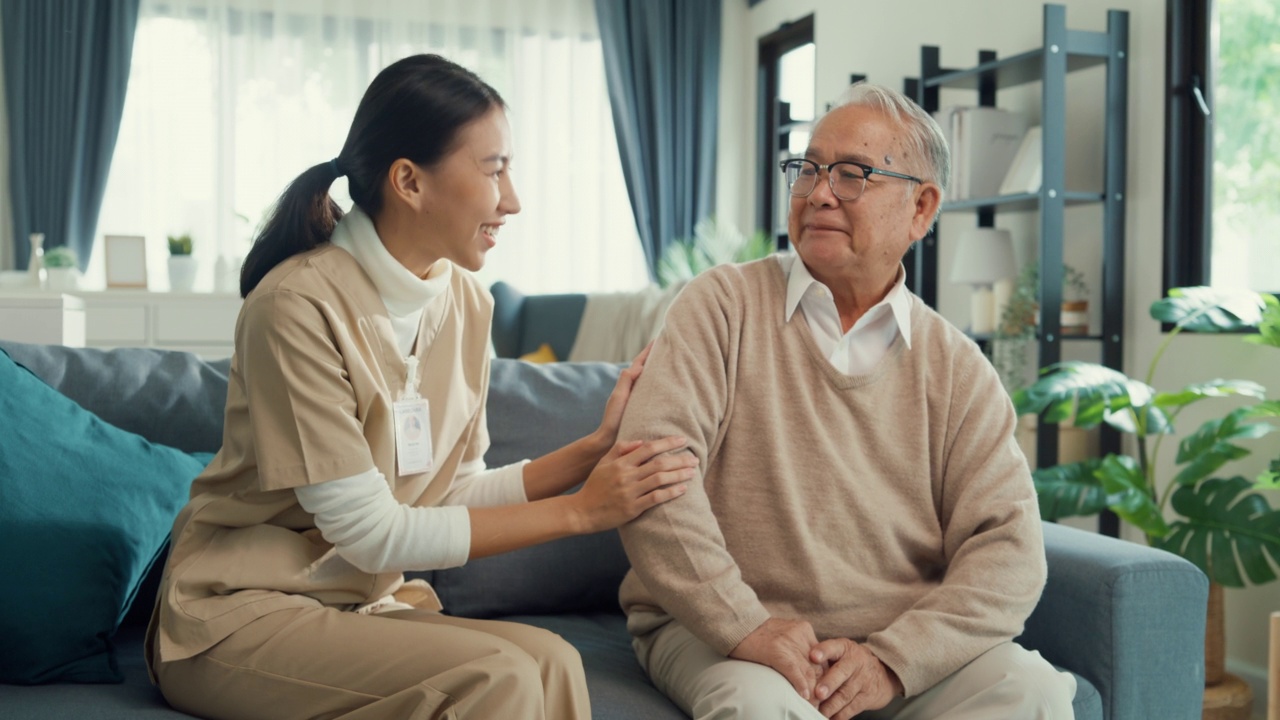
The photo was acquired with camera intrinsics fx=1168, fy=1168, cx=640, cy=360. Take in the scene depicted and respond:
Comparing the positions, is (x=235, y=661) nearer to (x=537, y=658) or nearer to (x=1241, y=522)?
(x=537, y=658)

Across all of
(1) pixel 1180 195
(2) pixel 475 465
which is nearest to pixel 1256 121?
(1) pixel 1180 195

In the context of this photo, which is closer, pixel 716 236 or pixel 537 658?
pixel 537 658

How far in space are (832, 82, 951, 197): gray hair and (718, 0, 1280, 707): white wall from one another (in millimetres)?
1797

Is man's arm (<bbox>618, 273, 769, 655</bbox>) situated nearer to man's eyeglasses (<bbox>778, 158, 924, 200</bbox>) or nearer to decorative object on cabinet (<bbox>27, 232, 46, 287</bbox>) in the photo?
man's eyeglasses (<bbox>778, 158, 924, 200</bbox>)

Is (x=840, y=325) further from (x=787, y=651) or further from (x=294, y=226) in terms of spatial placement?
(x=294, y=226)

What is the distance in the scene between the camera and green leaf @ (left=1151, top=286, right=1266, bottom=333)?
2.79 meters

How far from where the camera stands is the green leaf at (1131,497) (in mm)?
2766

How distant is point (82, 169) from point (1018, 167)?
445cm

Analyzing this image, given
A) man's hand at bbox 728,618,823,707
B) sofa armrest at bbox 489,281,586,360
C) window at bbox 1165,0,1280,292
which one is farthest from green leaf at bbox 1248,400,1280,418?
sofa armrest at bbox 489,281,586,360

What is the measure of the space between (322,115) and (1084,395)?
453 cm

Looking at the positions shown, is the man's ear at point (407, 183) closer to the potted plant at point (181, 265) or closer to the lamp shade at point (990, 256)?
the lamp shade at point (990, 256)

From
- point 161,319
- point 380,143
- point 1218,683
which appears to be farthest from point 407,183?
point 161,319

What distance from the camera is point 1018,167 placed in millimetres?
3828

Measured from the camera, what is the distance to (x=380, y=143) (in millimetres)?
1514
